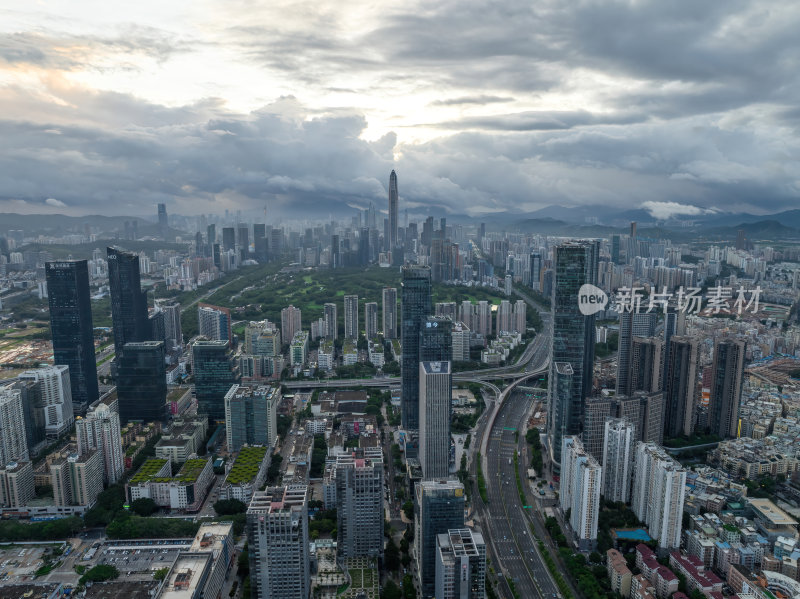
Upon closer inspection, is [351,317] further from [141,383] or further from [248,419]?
[248,419]

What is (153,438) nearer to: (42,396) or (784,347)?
(42,396)

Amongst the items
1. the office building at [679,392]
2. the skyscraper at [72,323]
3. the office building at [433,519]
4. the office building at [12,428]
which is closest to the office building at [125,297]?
the skyscraper at [72,323]

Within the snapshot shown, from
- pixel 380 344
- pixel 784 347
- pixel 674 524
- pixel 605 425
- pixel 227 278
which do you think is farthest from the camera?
pixel 227 278

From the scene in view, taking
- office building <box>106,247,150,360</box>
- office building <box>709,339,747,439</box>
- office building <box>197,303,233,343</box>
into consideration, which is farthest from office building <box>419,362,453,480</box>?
office building <box>197,303,233,343</box>

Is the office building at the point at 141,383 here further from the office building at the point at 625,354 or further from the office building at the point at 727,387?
the office building at the point at 727,387

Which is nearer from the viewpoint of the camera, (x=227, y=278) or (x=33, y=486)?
(x=33, y=486)

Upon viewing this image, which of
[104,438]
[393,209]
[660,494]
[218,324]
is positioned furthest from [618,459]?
[393,209]

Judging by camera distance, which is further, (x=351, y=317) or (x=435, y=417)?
(x=351, y=317)

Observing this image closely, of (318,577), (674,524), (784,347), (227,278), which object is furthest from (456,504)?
(227,278)
